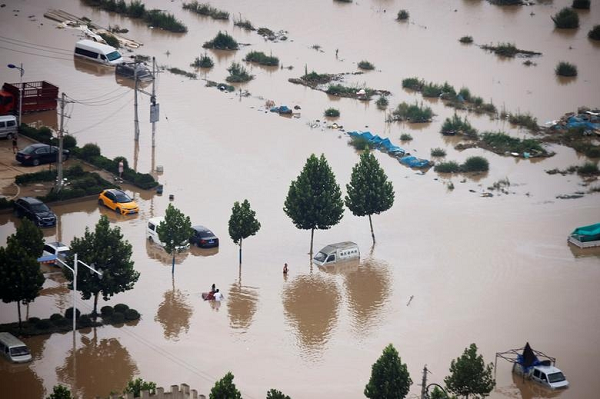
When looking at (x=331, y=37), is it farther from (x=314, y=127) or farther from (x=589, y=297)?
(x=589, y=297)

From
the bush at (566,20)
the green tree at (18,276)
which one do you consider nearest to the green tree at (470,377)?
the green tree at (18,276)

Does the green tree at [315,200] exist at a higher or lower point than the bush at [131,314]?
higher

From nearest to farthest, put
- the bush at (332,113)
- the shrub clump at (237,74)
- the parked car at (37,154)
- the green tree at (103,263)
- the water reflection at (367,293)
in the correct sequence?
the green tree at (103,263) → the water reflection at (367,293) → the parked car at (37,154) → the bush at (332,113) → the shrub clump at (237,74)

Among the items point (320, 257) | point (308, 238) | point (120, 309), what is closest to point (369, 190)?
point (308, 238)

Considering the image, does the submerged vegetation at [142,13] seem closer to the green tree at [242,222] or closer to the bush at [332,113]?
the bush at [332,113]

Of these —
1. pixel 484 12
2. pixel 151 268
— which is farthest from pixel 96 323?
pixel 484 12

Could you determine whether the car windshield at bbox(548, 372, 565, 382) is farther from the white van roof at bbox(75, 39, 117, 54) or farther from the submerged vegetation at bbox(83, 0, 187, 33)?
the submerged vegetation at bbox(83, 0, 187, 33)

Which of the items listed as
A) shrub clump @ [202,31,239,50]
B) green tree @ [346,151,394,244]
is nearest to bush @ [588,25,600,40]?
shrub clump @ [202,31,239,50]
